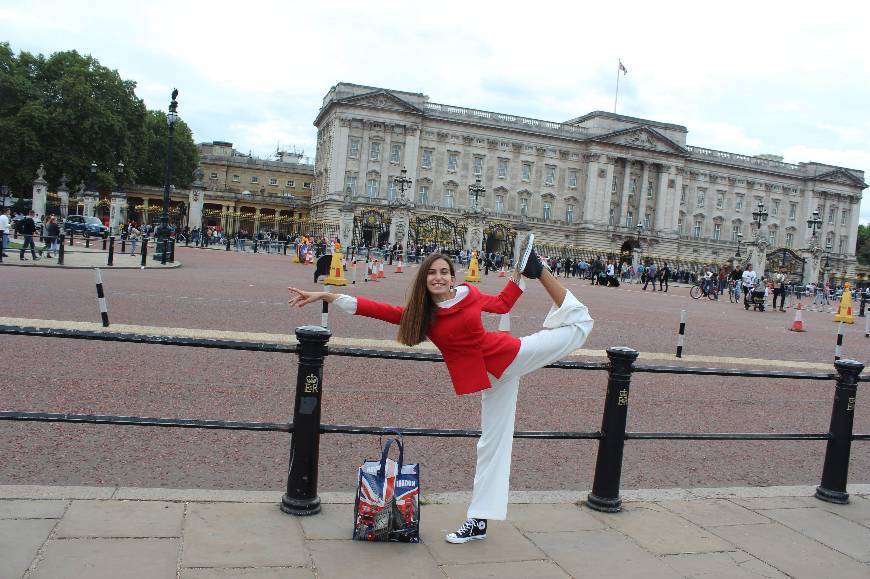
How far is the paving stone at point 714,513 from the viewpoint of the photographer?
15.7 feet

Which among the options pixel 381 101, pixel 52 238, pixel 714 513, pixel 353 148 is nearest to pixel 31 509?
pixel 714 513

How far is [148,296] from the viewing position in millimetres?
15539

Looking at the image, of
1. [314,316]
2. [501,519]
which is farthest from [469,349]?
[314,316]

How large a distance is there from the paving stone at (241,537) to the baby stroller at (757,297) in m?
28.5

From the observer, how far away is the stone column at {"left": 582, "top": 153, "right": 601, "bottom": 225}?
87062mm

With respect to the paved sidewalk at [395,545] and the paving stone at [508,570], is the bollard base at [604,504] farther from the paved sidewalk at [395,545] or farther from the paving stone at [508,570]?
the paving stone at [508,570]

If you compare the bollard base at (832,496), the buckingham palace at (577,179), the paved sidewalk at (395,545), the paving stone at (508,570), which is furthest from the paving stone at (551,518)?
the buckingham palace at (577,179)

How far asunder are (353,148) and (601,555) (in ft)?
257

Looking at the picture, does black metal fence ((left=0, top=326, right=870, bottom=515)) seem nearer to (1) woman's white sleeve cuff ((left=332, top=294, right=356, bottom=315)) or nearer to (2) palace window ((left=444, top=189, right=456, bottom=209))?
(1) woman's white sleeve cuff ((left=332, top=294, right=356, bottom=315))

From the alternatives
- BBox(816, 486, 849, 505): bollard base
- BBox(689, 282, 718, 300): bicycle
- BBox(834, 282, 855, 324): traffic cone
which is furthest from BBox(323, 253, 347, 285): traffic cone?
BBox(689, 282, 718, 300): bicycle

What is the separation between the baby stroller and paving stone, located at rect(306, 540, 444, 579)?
93.2 ft

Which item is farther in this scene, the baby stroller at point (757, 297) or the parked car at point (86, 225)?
the parked car at point (86, 225)

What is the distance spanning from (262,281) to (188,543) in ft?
64.1

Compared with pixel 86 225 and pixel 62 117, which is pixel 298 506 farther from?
pixel 62 117
